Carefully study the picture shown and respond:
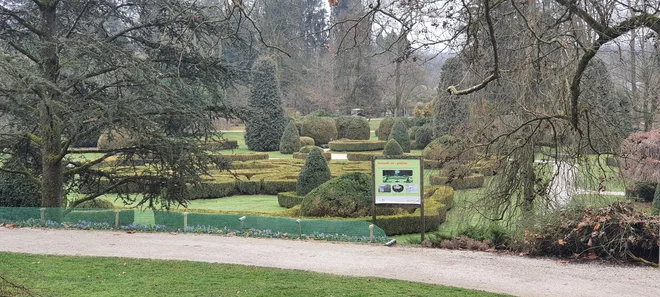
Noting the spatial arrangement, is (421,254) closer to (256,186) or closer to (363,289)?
(363,289)

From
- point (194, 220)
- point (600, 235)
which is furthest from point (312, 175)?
point (600, 235)

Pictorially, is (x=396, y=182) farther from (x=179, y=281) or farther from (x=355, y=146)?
(x=355, y=146)

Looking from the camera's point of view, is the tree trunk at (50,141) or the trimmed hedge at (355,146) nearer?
the tree trunk at (50,141)

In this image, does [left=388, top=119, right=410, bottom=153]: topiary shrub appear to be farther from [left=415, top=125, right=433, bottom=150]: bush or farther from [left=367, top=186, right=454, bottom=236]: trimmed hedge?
[left=367, top=186, right=454, bottom=236]: trimmed hedge

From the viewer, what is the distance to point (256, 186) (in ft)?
65.9

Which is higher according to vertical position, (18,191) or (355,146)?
(355,146)

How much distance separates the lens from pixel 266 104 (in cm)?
3553

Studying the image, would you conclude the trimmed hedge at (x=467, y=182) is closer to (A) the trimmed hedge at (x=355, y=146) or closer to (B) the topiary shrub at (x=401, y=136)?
(B) the topiary shrub at (x=401, y=136)

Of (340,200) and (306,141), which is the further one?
(306,141)

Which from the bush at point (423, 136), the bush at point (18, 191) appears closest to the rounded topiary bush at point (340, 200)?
the bush at point (18, 191)

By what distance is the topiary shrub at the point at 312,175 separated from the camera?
1662cm

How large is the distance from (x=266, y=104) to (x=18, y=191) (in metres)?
21.7

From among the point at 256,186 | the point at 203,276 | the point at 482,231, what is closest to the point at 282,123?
the point at 256,186

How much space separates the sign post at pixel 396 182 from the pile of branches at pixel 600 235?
8.65ft
